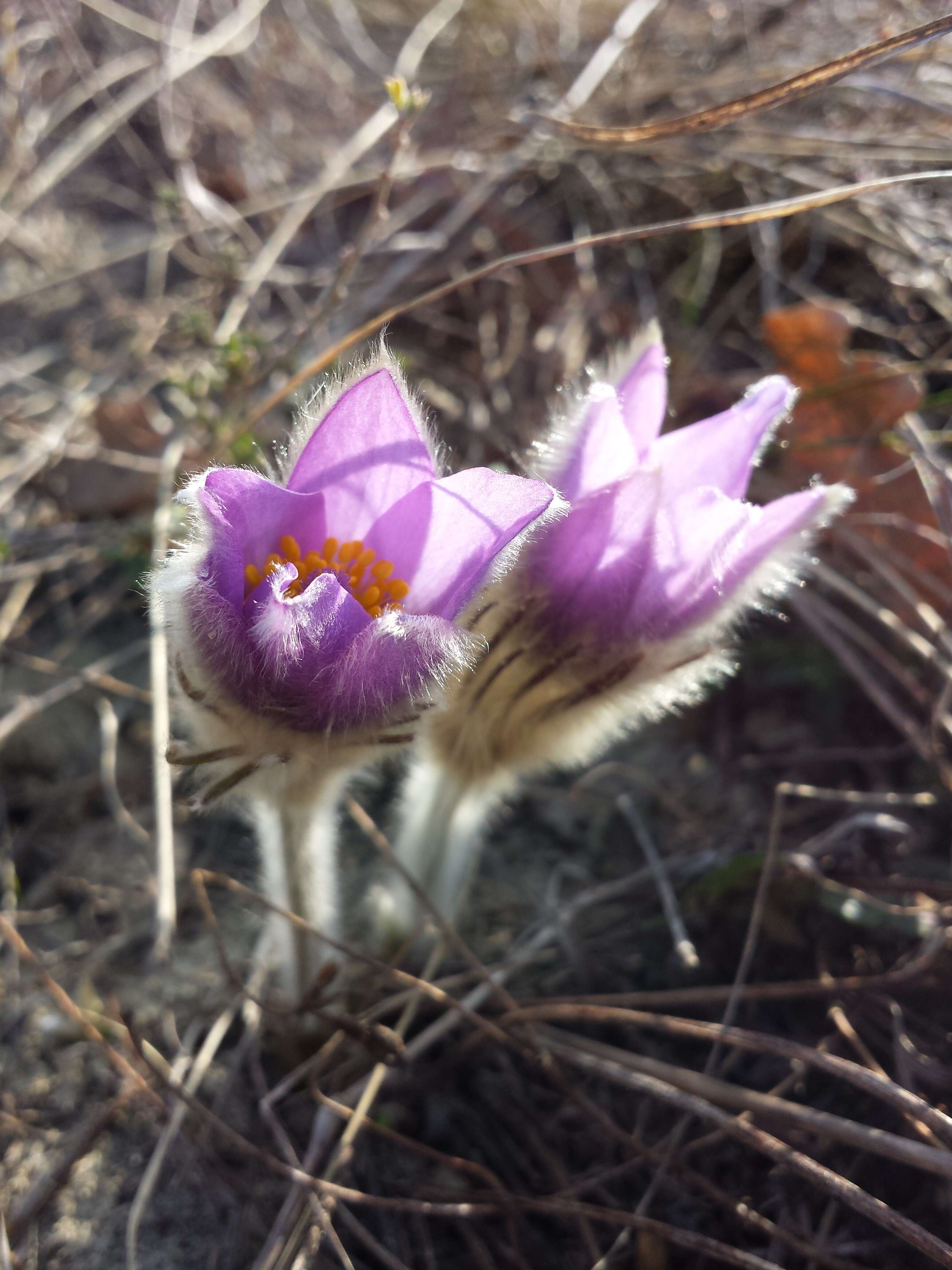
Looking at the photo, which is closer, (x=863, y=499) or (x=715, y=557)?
(x=715, y=557)

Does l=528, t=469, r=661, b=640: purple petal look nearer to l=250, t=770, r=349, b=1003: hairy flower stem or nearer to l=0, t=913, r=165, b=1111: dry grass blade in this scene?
l=250, t=770, r=349, b=1003: hairy flower stem

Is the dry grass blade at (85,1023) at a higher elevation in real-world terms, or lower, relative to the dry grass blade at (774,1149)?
higher

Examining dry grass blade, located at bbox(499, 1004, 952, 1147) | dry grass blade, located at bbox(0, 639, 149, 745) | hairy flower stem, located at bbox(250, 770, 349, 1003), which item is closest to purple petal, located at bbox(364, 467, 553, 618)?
hairy flower stem, located at bbox(250, 770, 349, 1003)

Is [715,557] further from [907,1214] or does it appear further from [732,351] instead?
[732,351]

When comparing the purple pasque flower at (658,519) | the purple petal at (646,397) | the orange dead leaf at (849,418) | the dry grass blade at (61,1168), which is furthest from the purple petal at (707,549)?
the dry grass blade at (61,1168)

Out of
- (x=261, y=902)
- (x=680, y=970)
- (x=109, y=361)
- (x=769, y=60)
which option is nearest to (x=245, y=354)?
(x=109, y=361)

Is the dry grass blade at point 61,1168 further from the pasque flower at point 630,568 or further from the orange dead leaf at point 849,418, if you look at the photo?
the orange dead leaf at point 849,418
